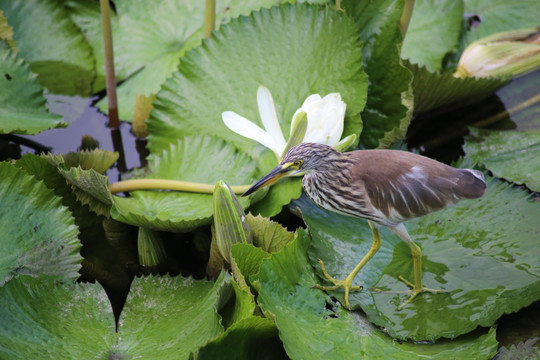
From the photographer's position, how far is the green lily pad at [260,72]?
101 inches

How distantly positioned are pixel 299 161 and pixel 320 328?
61 cm

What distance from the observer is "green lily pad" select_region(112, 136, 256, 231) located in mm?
2217

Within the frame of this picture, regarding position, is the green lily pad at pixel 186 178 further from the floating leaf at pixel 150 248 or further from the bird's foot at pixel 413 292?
the bird's foot at pixel 413 292

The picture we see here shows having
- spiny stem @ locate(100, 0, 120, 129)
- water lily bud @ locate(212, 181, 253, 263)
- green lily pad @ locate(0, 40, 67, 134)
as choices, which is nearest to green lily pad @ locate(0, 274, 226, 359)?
water lily bud @ locate(212, 181, 253, 263)

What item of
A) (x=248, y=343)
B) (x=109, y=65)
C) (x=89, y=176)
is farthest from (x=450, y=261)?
(x=109, y=65)

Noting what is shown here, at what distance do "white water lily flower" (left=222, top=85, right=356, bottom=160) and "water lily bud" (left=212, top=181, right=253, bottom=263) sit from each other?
337 millimetres

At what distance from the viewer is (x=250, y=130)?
235 centimetres

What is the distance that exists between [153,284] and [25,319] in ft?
1.59

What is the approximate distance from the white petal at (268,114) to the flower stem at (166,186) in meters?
0.25

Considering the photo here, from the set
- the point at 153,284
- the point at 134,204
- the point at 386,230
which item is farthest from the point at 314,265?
the point at 134,204

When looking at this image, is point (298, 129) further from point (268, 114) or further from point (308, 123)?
point (268, 114)

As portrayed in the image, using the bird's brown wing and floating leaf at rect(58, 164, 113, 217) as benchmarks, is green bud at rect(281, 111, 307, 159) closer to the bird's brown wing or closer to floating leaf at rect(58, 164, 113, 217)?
the bird's brown wing

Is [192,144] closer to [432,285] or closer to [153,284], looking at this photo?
[153,284]

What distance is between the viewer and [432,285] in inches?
86.0
